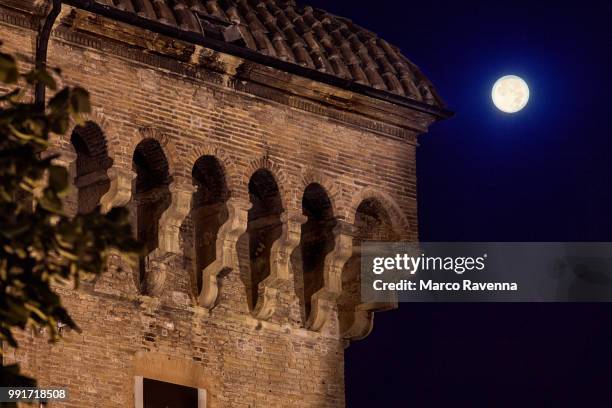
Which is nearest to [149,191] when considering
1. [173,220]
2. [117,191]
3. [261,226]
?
[173,220]

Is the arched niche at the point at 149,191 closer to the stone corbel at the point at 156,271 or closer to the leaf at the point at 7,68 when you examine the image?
the stone corbel at the point at 156,271

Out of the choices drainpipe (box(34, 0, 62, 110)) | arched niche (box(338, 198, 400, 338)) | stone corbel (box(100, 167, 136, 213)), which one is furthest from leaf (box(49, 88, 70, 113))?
arched niche (box(338, 198, 400, 338))

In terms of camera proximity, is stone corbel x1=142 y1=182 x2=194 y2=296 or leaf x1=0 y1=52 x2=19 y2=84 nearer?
leaf x1=0 y1=52 x2=19 y2=84

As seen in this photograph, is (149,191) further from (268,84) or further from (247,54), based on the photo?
(268,84)

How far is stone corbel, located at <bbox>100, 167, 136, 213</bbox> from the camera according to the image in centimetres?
2125

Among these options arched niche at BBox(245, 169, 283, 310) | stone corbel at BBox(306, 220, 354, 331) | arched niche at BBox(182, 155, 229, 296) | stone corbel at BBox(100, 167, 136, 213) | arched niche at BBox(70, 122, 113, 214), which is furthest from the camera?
stone corbel at BBox(306, 220, 354, 331)

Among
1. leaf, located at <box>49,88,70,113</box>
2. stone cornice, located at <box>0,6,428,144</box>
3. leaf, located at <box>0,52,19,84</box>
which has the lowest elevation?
leaf, located at <box>49,88,70,113</box>

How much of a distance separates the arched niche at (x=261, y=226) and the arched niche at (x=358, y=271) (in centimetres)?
115

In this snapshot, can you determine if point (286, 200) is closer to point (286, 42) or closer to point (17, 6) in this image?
point (286, 42)

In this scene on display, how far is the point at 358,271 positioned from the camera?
2397 centimetres

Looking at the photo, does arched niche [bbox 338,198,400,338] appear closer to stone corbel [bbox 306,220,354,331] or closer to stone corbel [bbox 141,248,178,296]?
stone corbel [bbox 306,220,354,331]

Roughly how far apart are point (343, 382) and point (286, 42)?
3.86 metres

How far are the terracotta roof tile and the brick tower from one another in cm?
2

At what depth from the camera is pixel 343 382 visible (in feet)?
79.0
